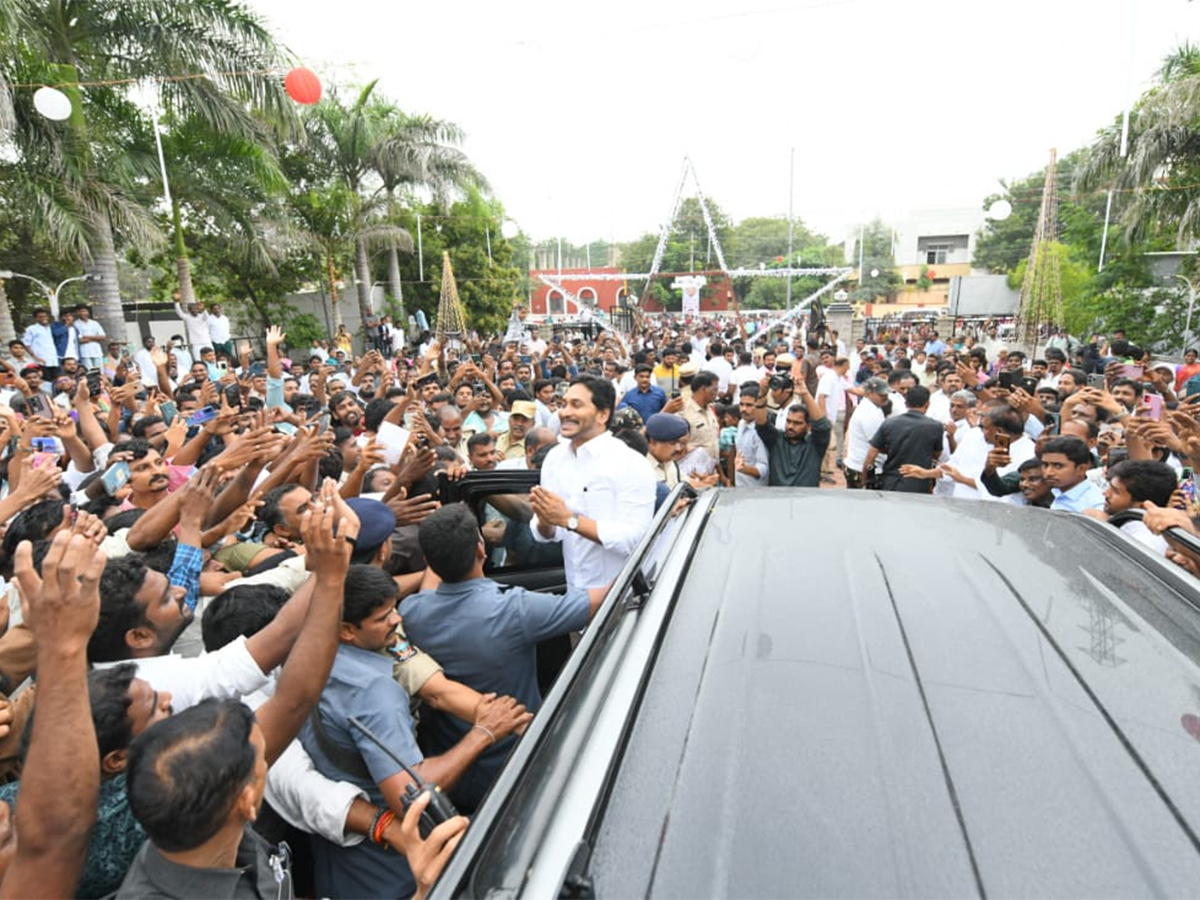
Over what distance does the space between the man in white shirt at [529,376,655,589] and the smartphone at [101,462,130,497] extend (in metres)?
2.24

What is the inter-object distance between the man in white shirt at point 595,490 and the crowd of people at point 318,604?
0.01 m

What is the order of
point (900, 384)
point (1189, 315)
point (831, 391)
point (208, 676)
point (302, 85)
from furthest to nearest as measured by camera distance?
point (1189, 315) < point (302, 85) < point (831, 391) < point (900, 384) < point (208, 676)

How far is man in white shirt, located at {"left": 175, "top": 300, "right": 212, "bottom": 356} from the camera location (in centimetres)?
1388

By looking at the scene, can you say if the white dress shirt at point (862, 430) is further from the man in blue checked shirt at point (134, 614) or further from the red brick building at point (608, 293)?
the red brick building at point (608, 293)

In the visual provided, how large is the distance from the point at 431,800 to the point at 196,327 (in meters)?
14.7

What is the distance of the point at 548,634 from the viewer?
94.8 inches

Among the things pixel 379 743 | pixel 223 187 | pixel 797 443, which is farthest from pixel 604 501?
pixel 223 187

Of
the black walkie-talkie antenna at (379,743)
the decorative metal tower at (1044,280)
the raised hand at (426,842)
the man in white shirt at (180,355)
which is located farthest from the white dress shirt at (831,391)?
the man in white shirt at (180,355)

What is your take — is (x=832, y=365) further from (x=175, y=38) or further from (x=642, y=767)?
(x=175, y=38)

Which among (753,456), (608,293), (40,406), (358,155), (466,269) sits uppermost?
(358,155)

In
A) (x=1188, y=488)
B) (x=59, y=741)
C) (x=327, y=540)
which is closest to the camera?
(x=59, y=741)

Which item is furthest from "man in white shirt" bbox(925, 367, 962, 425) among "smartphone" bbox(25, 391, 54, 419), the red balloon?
the red balloon

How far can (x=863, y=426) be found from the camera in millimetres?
6324

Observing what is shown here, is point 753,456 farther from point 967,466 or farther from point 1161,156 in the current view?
point 1161,156
